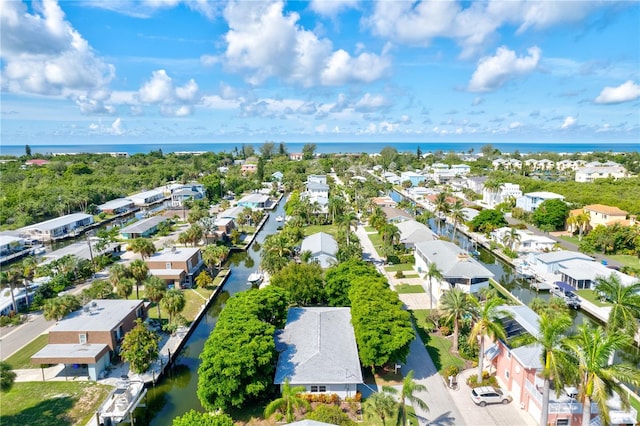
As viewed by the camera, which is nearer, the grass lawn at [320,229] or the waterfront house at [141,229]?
the waterfront house at [141,229]

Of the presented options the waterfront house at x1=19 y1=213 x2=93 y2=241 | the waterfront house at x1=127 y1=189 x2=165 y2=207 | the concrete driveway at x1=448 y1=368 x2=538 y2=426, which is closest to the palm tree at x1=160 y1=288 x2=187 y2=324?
the concrete driveway at x1=448 y1=368 x2=538 y2=426

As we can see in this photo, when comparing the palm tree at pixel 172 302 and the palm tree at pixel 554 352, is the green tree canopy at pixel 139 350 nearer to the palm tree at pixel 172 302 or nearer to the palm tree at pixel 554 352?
the palm tree at pixel 172 302

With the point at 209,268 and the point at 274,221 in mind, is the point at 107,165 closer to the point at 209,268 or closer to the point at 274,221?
the point at 274,221

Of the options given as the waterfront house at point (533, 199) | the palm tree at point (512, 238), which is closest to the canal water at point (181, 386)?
the palm tree at point (512, 238)

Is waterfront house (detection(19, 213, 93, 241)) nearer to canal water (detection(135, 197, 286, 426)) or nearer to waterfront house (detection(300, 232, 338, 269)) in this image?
canal water (detection(135, 197, 286, 426))

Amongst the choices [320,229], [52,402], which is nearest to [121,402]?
[52,402]

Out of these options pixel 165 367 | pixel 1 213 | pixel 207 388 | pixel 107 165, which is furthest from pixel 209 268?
pixel 107 165

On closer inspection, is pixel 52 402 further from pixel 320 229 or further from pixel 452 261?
pixel 320 229
